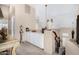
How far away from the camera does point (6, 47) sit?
1972 mm

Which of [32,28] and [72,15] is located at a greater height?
[72,15]

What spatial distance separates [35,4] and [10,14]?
1.20ft

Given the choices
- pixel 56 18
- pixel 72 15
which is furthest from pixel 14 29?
pixel 72 15

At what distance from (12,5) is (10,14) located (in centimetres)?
13

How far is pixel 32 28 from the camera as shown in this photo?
2002mm

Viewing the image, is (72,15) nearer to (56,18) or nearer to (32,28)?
(56,18)

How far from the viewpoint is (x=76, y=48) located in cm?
193

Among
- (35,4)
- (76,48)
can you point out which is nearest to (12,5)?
(35,4)
